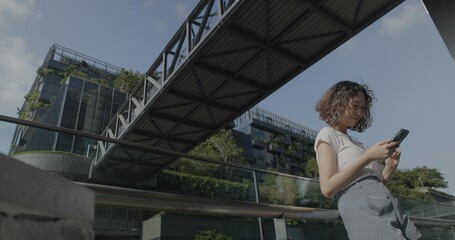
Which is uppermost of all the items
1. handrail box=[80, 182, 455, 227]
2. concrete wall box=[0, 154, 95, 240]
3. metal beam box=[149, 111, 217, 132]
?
metal beam box=[149, 111, 217, 132]

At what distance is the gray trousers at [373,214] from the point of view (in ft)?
4.16

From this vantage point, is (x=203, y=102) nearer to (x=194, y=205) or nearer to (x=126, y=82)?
(x=194, y=205)

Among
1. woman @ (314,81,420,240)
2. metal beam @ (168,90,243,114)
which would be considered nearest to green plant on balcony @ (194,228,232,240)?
woman @ (314,81,420,240)

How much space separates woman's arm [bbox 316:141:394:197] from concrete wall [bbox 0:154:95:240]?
3.30ft

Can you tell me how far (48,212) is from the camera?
2.36 feet

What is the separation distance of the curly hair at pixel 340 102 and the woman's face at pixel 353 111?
0.05 feet

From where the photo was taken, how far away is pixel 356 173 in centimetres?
139

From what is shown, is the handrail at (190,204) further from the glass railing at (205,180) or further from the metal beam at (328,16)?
the metal beam at (328,16)

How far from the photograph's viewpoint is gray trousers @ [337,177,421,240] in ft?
4.16

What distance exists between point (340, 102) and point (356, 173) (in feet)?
1.57

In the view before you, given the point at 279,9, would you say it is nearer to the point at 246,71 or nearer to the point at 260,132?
the point at 246,71

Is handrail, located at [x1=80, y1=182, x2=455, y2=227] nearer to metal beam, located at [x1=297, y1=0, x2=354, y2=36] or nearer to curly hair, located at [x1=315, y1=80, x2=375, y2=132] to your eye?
curly hair, located at [x1=315, y1=80, x2=375, y2=132]

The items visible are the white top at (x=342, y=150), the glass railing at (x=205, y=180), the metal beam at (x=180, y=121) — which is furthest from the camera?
the metal beam at (x=180, y=121)

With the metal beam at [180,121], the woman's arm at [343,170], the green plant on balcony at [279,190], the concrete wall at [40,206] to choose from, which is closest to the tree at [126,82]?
the metal beam at [180,121]
